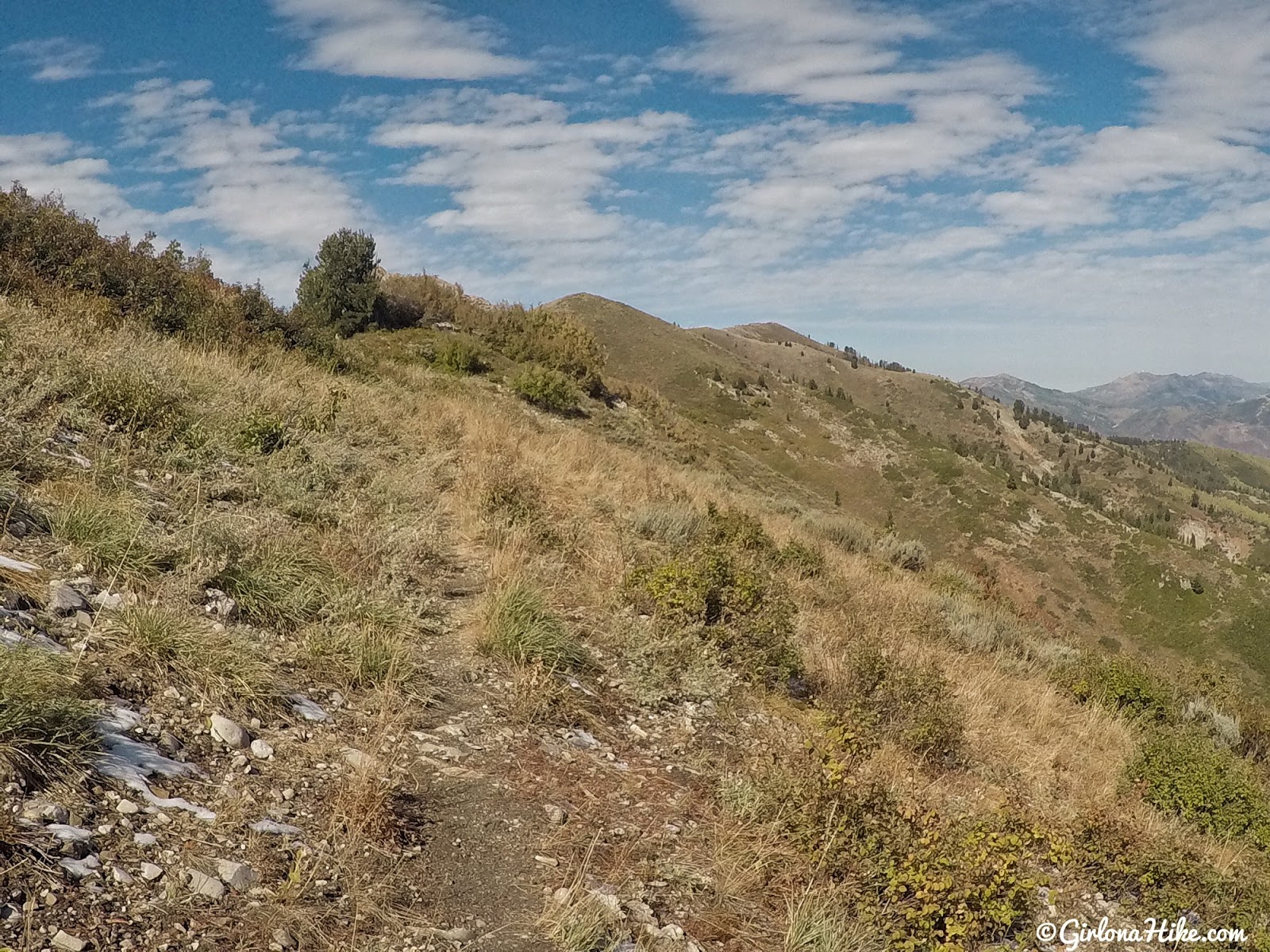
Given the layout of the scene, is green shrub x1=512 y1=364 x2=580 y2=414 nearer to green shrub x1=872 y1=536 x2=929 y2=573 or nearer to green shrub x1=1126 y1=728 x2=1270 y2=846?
green shrub x1=872 y1=536 x2=929 y2=573

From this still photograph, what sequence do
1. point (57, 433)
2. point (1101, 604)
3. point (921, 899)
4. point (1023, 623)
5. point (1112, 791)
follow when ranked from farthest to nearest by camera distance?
point (1101, 604)
point (1023, 623)
point (1112, 791)
point (57, 433)
point (921, 899)

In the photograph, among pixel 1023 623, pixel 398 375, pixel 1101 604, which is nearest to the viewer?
pixel 1023 623

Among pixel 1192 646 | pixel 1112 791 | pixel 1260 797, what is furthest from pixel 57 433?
pixel 1192 646

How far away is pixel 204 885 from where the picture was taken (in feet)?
8.30

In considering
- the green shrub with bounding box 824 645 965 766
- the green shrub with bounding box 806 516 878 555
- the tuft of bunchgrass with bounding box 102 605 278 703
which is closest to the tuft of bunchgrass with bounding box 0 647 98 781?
the tuft of bunchgrass with bounding box 102 605 278 703

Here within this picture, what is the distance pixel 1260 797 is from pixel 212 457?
31.4 ft

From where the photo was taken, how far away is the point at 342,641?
4.54 m

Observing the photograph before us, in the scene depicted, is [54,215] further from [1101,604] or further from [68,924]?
[1101,604]

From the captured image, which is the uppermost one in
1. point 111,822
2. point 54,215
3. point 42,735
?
point 54,215

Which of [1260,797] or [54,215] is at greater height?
[54,215]

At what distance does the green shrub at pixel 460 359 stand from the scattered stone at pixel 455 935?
1645 centimetres

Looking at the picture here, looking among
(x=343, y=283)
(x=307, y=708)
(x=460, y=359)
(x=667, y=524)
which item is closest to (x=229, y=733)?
(x=307, y=708)

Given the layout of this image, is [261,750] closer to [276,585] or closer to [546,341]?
[276,585]

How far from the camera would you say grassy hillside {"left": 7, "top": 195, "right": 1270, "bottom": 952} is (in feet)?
9.30
